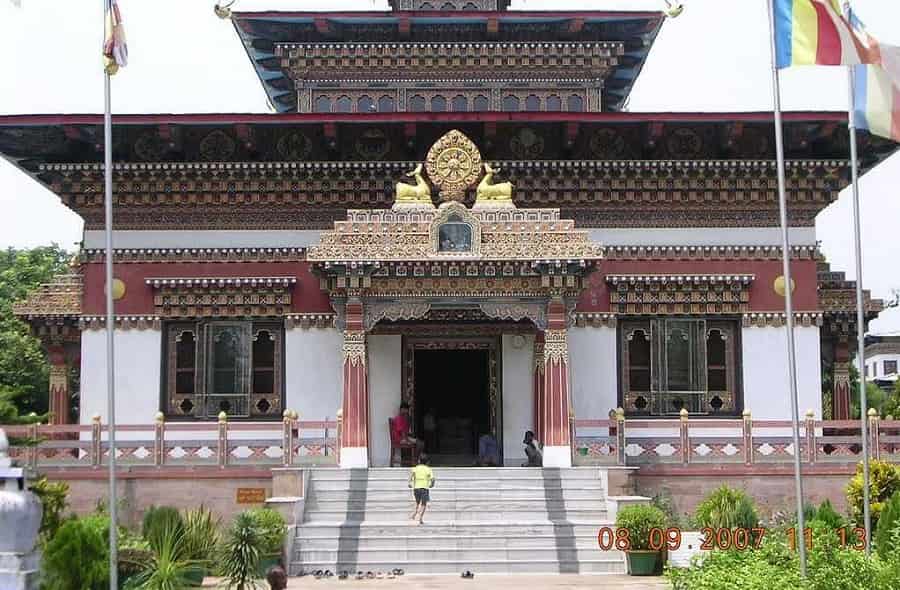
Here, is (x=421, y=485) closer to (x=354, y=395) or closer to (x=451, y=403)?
(x=354, y=395)

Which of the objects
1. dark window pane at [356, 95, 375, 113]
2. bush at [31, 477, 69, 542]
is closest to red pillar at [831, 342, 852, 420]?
dark window pane at [356, 95, 375, 113]

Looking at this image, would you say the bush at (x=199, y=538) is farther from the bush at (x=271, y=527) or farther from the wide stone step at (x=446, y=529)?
the wide stone step at (x=446, y=529)

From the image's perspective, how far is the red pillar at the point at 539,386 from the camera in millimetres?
25344

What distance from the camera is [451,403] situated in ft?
103

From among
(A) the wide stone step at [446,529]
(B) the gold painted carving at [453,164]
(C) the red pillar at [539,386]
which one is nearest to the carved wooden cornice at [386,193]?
(B) the gold painted carving at [453,164]

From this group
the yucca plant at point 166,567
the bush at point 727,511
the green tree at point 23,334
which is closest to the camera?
the yucca plant at point 166,567

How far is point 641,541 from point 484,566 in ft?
8.20

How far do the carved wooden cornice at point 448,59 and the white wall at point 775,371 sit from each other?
7.83 m

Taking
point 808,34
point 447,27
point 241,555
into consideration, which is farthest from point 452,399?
point 808,34

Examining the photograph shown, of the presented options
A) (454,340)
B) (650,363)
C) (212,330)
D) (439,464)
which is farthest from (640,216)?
(212,330)

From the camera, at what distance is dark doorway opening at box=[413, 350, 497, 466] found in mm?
30062

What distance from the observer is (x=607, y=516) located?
70.1 ft

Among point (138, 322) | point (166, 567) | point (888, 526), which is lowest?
point (166, 567)

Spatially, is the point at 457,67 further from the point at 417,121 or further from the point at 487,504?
the point at 487,504
